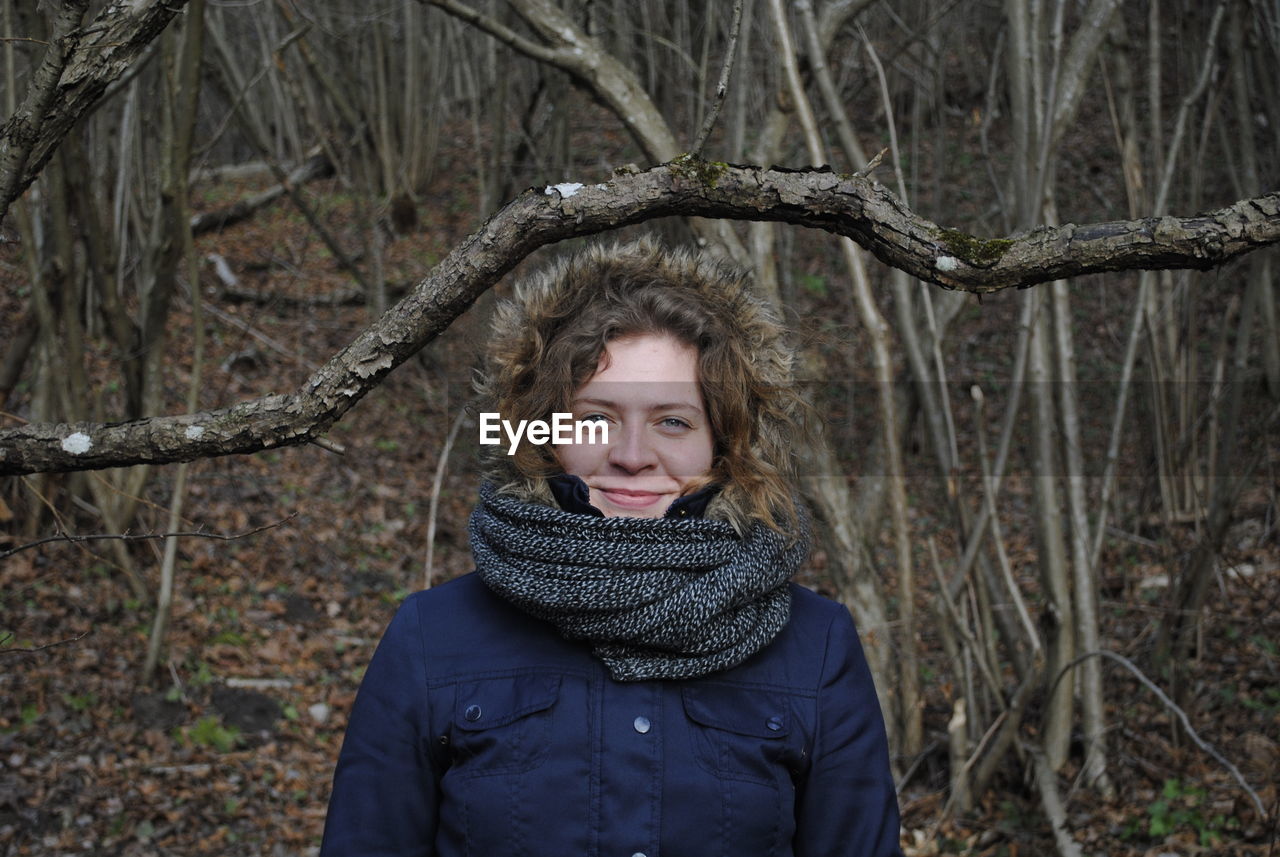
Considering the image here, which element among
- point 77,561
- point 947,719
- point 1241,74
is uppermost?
point 1241,74

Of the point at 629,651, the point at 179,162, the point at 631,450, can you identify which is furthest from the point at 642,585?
the point at 179,162

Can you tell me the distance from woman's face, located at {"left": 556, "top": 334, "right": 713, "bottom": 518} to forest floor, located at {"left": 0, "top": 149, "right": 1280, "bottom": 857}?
1.58ft

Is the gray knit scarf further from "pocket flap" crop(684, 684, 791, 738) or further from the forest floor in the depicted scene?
the forest floor

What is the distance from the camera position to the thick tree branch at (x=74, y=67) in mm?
1763

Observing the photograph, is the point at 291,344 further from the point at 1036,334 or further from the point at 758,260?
the point at 1036,334

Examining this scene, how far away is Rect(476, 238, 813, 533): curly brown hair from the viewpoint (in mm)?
1914

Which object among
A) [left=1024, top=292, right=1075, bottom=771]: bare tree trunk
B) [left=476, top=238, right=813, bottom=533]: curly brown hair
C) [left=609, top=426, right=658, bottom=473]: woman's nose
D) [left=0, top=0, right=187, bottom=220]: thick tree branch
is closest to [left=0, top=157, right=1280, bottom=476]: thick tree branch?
[left=476, top=238, right=813, bottom=533]: curly brown hair

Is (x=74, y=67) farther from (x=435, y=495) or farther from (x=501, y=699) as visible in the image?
(x=435, y=495)

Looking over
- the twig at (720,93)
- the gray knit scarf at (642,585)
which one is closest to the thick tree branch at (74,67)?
the twig at (720,93)

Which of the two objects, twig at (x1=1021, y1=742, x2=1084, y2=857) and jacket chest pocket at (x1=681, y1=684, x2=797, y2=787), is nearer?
jacket chest pocket at (x1=681, y1=684, x2=797, y2=787)

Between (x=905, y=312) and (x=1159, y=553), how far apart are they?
10.4ft

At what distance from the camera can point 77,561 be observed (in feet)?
20.0

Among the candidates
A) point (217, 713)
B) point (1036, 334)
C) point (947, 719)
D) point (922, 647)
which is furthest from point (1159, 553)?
point (217, 713)

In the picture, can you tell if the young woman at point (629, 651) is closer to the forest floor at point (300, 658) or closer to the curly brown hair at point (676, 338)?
the curly brown hair at point (676, 338)
